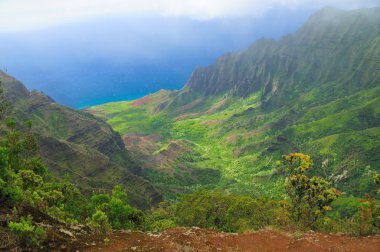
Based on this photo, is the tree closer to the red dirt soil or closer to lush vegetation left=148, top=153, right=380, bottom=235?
lush vegetation left=148, top=153, right=380, bottom=235

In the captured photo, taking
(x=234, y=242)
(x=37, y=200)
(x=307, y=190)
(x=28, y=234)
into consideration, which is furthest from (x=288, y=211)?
(x=28, y=234)

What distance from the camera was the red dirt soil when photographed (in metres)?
35.4

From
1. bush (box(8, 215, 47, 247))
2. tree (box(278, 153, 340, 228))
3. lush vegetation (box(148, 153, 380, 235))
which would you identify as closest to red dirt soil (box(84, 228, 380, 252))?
bush (box(8, 215, 47, 247))

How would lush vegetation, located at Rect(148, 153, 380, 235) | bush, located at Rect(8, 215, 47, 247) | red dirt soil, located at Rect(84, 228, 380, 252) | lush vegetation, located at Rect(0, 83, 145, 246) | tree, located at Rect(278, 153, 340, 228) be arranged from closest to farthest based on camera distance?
bush, located at Rect(8, 215, 47, 247)
lush vegetation, located at Rect(0, 83, 145, 246)
red dirt soil, located at Rect(84, 228, 380, 252)
lush vegetation, located at Rect(148, 153, 380, 235)
tree, located at Rect(278, 153, 340, 228)

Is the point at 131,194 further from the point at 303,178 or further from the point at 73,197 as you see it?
the point at 303,178

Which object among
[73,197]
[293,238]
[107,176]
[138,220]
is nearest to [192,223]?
[138,220]

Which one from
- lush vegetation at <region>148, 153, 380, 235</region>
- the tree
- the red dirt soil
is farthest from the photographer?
the tree

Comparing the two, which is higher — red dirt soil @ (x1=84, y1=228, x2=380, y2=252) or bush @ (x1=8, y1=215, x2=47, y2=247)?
bush @ (x1=8, y1=215, x2=47, y2=247)

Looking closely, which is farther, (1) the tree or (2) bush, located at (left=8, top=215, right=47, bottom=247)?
(1) the tree

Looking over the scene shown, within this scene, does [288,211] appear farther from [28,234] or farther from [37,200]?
[28,234]

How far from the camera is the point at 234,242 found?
39188mm

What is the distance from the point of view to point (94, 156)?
180m

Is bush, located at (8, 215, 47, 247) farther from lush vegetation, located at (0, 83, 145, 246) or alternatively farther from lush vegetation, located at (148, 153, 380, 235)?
lush vegetation, located at (148, 153, 380, 235)

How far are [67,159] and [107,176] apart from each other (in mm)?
20404
